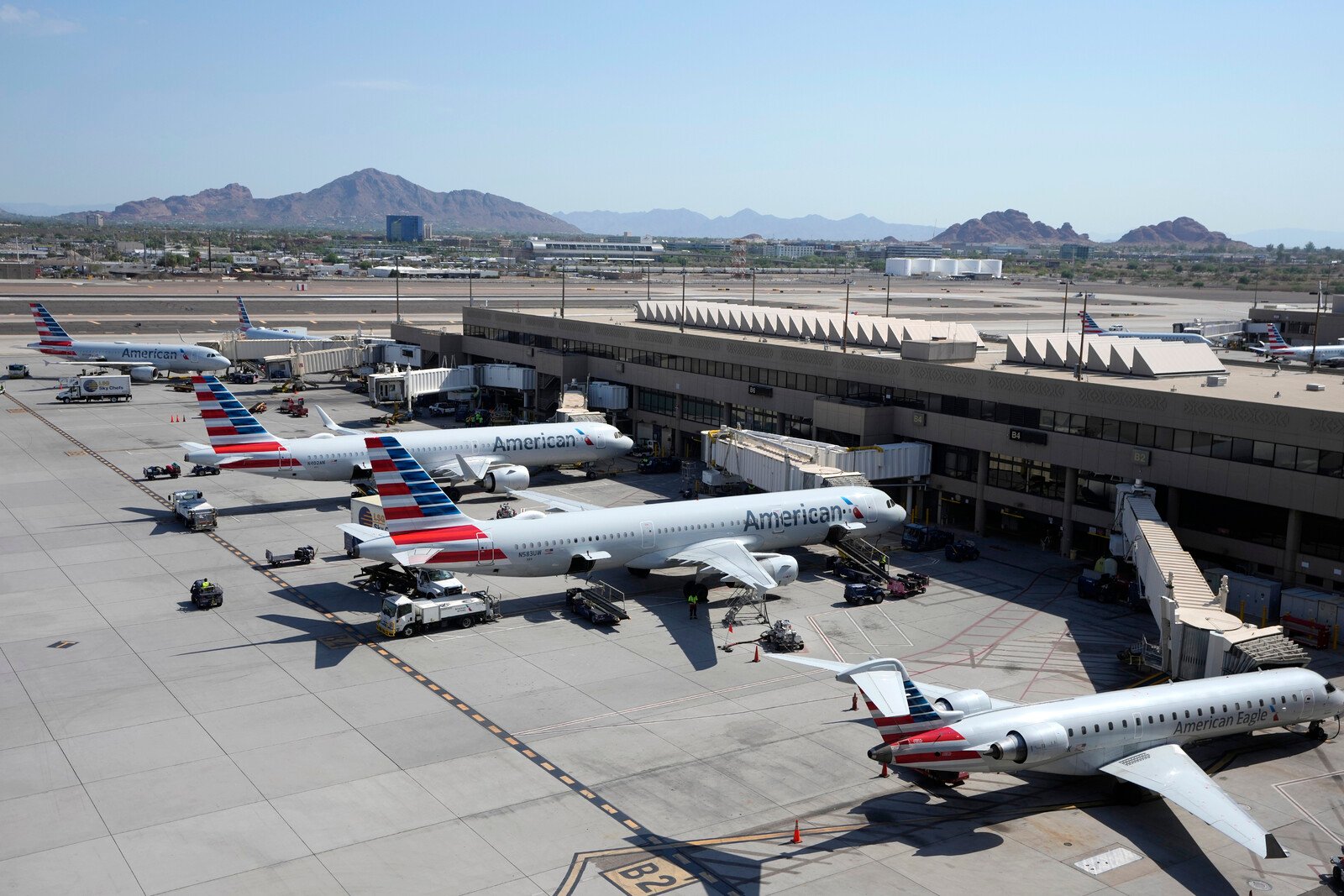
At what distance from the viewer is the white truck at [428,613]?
4969 cm

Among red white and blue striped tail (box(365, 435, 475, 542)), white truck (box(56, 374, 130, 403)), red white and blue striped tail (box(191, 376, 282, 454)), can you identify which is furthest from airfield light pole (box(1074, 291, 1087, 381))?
white truck (box(56, 374, 130, 403))

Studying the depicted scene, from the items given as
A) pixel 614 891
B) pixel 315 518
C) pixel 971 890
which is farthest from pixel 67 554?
→ pixel 971 890

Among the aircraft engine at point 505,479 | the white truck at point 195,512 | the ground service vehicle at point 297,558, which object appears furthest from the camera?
the aircraft engine at point 505,479

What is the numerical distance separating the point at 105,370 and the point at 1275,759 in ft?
442

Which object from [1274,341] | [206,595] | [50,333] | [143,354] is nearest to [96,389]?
A: [143,354]

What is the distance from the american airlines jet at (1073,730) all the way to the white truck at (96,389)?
103189 mm

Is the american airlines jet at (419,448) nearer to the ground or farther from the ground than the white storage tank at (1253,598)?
farther from the ground

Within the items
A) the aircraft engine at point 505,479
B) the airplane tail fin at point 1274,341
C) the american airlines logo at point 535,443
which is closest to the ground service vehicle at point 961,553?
the aircraft engine at point 505,479

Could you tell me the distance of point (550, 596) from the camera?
2234 inches

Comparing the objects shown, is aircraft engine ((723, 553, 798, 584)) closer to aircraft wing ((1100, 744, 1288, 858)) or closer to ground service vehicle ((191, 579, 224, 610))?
aircraft wing ((1100, 744, 1288, 858))

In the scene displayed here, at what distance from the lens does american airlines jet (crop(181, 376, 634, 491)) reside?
2790 inches

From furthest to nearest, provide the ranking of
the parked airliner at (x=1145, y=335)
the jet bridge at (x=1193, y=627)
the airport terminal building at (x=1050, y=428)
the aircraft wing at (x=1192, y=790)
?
1. the parked airliner at (x=1145, y=335)
2. the airport terminal building at (x=1050, y=428)
3. the jet bridge at (x=1193, y=627)
4. the aircraft wing at (x=1192, y=790)

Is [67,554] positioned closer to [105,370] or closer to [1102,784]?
[1102,784]

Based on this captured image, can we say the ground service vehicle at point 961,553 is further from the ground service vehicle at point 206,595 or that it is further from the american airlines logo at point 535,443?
the ground service vehicle at point 206,595
